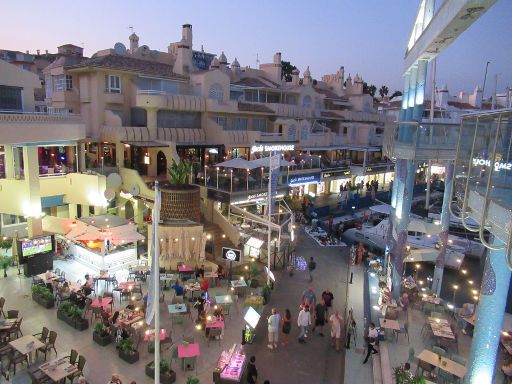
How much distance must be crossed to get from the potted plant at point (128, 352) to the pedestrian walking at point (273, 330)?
4.83 metres

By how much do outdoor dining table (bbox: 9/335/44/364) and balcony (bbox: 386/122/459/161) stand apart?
55.6ft

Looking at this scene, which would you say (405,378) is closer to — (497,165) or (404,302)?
(404,302)

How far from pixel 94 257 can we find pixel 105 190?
5810mm

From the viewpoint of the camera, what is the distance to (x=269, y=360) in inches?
561

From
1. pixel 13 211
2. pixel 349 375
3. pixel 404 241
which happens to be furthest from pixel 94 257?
pixel 404 241

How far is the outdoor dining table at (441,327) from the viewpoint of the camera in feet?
50.7

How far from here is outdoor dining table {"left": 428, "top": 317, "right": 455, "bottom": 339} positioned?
1544 centimetres

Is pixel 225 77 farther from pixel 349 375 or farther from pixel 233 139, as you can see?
pixel 349 375

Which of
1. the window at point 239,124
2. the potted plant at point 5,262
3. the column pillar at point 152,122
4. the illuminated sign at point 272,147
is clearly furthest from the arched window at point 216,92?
the potted plant at point 5,262

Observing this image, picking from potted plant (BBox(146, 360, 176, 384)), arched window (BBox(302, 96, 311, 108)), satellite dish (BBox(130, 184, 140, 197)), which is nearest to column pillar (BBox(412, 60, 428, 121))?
potted plant (BBox(146, 360, 176, 384))

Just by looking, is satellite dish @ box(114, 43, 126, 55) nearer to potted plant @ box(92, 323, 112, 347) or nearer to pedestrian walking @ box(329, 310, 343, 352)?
potted plant @ box(92, 323, 112, 347)

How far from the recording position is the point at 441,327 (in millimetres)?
16047

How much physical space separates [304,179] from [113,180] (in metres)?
17.4

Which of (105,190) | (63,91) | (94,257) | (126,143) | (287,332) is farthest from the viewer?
(63,91)
